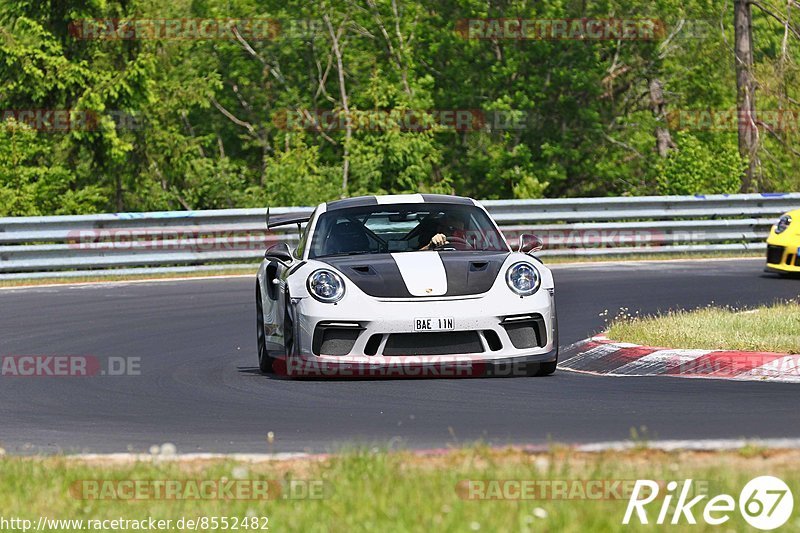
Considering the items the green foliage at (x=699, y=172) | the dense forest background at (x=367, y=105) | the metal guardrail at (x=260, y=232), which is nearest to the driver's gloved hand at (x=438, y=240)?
the metal guardrail at (x=260, y=232)

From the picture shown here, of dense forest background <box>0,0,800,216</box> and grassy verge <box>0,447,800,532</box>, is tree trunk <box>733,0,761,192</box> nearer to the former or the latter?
dense forest background <box>0,0,800,216</box>

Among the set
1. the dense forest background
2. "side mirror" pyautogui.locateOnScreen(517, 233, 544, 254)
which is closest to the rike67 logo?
"side mirror" pyautogui.locateOnScreen(517, 233, 544, 254)

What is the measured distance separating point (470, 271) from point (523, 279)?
0.35 meters

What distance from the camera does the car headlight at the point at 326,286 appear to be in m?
9.57

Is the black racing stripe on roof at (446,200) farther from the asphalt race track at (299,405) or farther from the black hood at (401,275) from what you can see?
the asphalt race track at (299,405)

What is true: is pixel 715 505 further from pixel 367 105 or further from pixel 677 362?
pixel 367 105

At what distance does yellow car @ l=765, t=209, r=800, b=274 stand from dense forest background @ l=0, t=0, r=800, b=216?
27.8 ft

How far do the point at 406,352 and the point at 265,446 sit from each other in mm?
2371

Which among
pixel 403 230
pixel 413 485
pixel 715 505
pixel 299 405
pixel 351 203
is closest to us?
pixel 715 505

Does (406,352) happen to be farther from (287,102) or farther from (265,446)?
(287,102)

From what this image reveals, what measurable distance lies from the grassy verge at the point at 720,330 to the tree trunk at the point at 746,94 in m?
15.0

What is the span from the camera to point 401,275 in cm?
964

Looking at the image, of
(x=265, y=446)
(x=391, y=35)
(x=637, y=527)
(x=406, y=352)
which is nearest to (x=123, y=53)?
(x=391, y=35)

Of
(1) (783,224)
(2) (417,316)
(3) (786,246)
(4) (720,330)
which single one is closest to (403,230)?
(2) (417,316)
